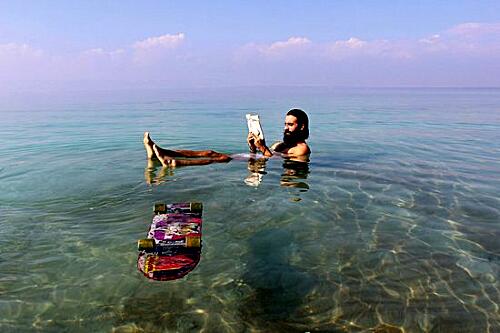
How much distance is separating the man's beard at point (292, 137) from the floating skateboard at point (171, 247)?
22.6ft

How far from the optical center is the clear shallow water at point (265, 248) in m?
4.66

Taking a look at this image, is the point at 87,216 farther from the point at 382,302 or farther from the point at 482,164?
the point at 482,164

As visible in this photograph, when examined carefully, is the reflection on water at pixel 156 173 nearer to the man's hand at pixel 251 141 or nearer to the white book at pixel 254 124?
the man's hand at pixel 251 141

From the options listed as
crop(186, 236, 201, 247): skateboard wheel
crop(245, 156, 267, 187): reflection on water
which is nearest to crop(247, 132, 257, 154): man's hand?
crop(245, 156, 267, 187): reflection on water

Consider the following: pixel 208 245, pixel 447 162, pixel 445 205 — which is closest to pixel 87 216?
pixel 208 245

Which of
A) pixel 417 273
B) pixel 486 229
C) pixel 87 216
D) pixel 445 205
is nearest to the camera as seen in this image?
pixel 417 273

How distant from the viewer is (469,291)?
5.19 m

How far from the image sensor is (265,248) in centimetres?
645

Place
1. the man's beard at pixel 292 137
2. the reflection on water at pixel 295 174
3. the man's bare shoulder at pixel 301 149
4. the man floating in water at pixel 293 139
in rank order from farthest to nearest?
the man's bare shoulder at pixel 301 149, the man's beard at pixel 292 137, the man floating in water at pixel 293 139, the reflection on water at pixel 295 174

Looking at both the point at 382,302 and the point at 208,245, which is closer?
the point at 382,302

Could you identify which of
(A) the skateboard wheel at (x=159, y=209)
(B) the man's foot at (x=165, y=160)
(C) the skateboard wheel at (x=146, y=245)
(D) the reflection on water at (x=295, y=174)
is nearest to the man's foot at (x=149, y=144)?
(B) the man's foot at (x=165, y=160)

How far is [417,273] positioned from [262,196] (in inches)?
178

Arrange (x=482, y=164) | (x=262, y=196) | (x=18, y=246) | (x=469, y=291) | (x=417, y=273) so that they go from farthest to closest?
1. (x=482, y=164)
2. (x=262, y=196)
3. (x=18, y=246)
4. (x=417, y=273)
5. (x=469, y=291)

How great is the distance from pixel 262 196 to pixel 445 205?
14.2 feet
